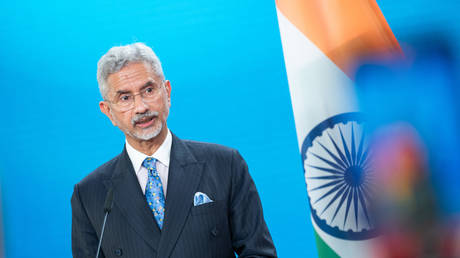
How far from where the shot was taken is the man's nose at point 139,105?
5.33ft

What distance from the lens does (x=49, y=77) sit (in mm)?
3021

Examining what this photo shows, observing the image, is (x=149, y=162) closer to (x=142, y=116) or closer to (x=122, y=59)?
(x=142, y=116)

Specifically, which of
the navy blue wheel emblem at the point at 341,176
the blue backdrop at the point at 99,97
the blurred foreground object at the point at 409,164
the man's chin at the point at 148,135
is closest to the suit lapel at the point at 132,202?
the man's chin at the point at 148,135

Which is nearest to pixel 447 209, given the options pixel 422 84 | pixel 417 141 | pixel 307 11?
pixel 417 141

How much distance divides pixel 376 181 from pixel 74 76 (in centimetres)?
181

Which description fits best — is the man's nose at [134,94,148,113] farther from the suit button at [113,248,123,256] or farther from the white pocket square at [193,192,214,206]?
the suit button at [113,248,123,256]

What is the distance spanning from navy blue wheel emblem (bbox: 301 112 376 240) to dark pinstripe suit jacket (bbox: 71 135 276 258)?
60cm

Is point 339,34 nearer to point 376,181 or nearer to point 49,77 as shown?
point 376,181

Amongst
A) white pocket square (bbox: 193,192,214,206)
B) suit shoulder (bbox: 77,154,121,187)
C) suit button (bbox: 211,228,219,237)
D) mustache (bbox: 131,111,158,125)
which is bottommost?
suit button (bbox: 211,228,219,237)

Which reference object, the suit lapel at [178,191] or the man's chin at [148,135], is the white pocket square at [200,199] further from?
the man's chin at [148,135]

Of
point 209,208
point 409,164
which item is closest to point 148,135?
point 209,208

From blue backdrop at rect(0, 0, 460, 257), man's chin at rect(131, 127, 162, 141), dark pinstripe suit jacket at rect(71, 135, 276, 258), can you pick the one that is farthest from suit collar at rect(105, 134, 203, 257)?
blue backdrop at rect(0, 0, 460, 257)

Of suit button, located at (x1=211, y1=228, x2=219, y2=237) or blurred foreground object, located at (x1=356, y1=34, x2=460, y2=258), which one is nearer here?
suit button, located at (x1=211, y1=228, x2=219, y2=237)

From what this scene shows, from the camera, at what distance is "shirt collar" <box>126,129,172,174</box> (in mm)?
1705
